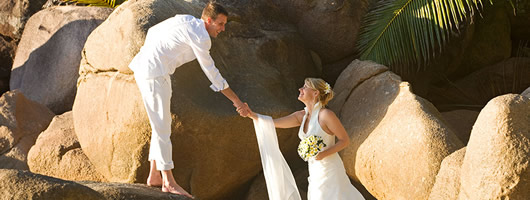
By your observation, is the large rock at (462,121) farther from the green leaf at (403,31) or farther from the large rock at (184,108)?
the large rock at (184,108)

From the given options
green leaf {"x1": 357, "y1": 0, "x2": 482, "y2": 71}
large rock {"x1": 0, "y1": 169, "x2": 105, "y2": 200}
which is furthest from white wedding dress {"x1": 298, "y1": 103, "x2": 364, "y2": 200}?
green leaf {"x1": 357, "y1": 0, "x2": 482, "y2": 71}

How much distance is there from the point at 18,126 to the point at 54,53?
Result: 198cm

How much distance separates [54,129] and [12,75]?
3.40 m

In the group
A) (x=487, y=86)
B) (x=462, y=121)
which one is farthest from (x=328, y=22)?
(x=487, y=86)

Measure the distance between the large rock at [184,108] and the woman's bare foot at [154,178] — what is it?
943 mm

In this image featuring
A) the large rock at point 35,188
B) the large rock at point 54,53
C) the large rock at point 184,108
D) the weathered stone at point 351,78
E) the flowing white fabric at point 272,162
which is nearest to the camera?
the large rock at point 35,188

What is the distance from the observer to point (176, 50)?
6.89 meters

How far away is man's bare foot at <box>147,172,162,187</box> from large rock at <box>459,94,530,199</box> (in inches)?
104

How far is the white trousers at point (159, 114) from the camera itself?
6.73 meters

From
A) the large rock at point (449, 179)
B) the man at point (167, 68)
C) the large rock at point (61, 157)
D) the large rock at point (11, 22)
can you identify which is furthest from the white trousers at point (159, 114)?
the large rock at point (11, 22)

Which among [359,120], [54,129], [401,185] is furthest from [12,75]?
[401,185]

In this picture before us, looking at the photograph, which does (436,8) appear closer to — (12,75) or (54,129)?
(54,129)

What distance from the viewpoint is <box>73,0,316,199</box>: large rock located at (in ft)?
25.7

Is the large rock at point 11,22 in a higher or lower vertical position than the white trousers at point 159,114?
lower
